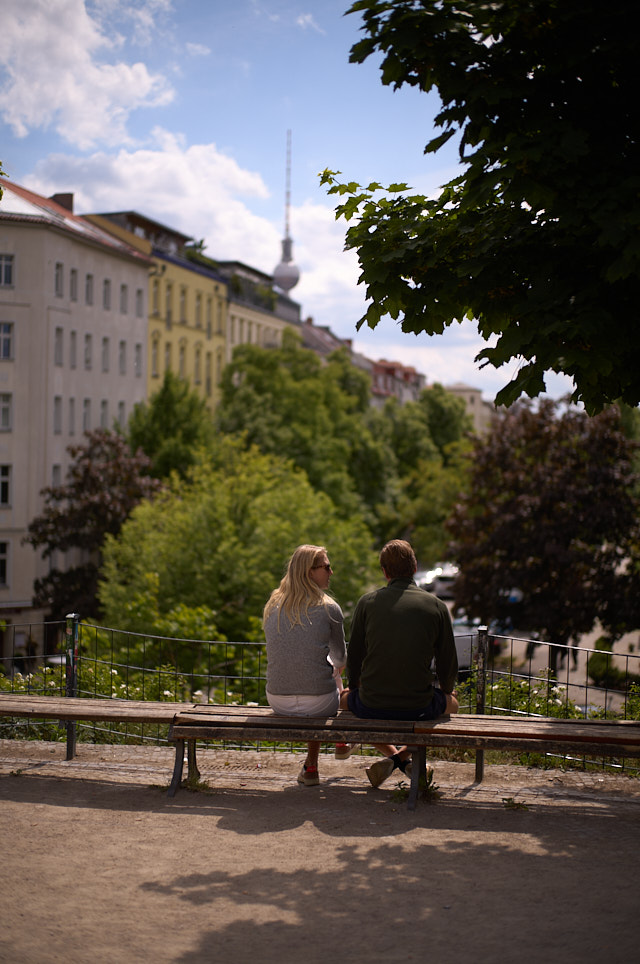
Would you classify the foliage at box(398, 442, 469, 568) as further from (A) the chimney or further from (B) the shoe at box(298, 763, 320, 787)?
(B) the shoe at box(298, 763, 320, 787)

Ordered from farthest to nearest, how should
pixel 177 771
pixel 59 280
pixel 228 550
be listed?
pixel 59 280 → pixel 228 550 → pixel 177 771

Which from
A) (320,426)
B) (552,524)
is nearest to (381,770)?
(552,524)

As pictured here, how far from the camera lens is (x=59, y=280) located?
5244 cm

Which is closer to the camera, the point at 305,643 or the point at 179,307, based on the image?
the point at 305,643

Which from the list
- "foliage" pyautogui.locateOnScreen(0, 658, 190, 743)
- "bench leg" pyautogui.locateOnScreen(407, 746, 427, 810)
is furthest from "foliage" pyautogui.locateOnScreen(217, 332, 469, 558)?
"bench leg" pyautogui.locateOnScreen(407, 746, 427, 810)

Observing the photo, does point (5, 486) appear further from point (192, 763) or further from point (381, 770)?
point (381, 770)

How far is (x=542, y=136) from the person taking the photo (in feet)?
20.5

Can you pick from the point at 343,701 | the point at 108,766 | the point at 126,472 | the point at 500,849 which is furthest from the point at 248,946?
the point at 126,472

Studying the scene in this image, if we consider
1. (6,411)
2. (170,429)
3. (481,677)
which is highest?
(6,411)

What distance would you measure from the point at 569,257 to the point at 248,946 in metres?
4.30

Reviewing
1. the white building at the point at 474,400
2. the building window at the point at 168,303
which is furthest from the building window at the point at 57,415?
the white building at the point at 474,400

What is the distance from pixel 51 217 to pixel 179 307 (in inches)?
695

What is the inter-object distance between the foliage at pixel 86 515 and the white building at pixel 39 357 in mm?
1809

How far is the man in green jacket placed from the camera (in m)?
7.68
